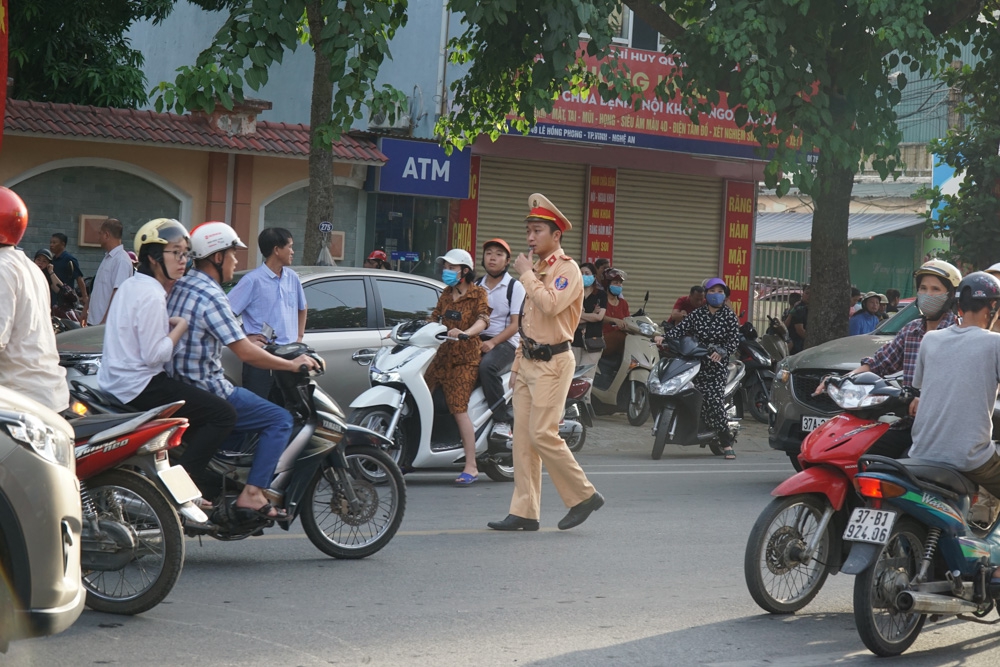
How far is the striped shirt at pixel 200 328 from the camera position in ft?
20.8

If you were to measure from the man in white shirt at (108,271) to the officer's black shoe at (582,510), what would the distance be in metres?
5.86

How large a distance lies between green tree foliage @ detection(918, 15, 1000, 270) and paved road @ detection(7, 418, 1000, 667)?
38.4ft

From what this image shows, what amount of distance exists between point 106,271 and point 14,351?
689 centimetres

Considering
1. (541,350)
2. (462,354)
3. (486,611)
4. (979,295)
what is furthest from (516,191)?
(979,295)

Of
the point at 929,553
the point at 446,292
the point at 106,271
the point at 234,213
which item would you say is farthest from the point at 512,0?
the point at 929,553

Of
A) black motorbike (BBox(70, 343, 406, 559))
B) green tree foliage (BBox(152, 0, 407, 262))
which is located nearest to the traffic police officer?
black motorbike (BBox(70, 343, 406, 559))

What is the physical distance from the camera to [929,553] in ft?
18.4

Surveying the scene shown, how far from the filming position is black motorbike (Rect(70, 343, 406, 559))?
21.4ft

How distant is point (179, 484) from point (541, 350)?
2.81 metres

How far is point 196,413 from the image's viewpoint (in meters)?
6.26

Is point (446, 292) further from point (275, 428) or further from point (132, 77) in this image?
point (132, 77)

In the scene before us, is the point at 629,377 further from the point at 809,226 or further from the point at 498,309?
the point at 809,226

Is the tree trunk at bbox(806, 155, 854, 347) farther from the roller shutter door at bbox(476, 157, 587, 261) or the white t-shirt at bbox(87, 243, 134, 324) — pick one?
the white t-shirt at bbox(87, 243, 134, 324)

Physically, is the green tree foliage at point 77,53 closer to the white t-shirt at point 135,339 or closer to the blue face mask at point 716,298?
the blue face mask at point 716,298
